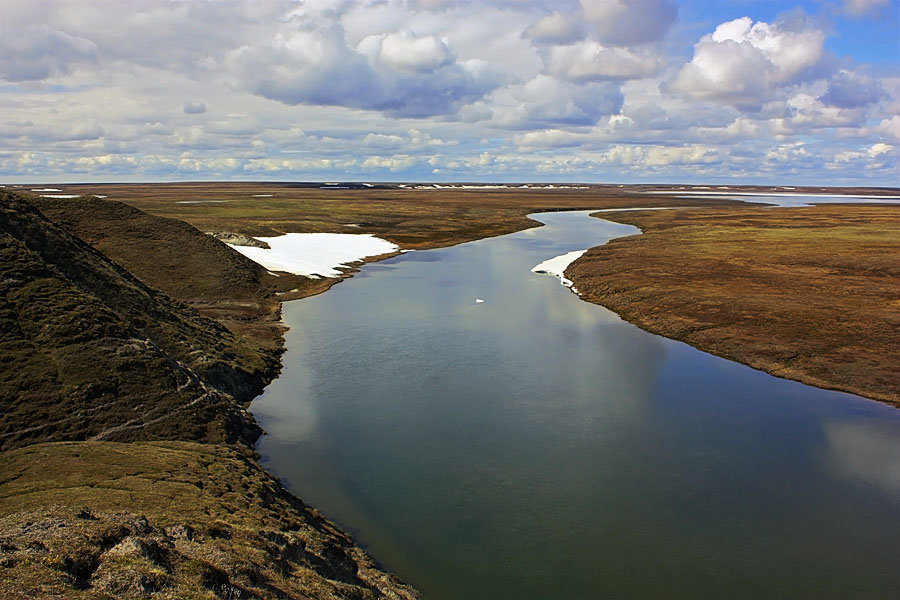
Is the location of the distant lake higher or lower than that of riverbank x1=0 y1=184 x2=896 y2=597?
lower

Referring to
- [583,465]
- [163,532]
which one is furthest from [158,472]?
[583,465]

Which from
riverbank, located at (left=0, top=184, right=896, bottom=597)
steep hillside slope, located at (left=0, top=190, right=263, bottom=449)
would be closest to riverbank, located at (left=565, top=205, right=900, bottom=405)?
riverbank, located at (left=0, top=184, right=896, bottom=597)

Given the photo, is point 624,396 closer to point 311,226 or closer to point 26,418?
point 26,418

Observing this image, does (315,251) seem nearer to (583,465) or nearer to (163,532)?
(583,465)

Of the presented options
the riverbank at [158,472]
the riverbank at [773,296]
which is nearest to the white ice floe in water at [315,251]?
the riverbank at [158,472]

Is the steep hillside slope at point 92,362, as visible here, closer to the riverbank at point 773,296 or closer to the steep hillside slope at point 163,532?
the steep hillside slope at point 163,532

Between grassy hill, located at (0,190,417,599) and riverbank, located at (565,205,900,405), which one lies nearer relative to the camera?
grassy hill, located at (0,190,417,599)

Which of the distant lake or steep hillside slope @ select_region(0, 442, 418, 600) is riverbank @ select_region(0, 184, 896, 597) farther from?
the distant lake
